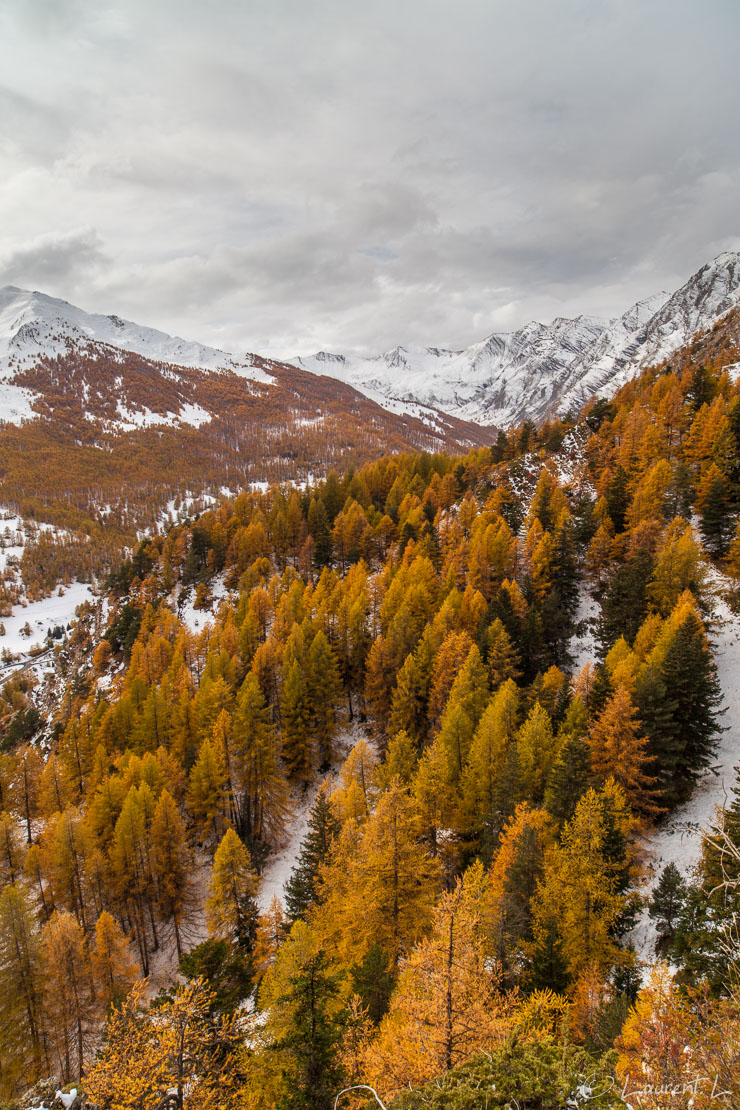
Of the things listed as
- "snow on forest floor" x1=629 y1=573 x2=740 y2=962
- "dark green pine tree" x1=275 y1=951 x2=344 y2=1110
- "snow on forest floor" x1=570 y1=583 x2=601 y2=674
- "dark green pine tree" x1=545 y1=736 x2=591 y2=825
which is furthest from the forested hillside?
"snow on forest floor" x1=629 y1=573 x2=740 y2=962

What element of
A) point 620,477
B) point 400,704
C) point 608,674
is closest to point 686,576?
point 608,674

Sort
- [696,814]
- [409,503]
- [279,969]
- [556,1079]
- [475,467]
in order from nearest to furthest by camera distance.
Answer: [556,1079]
[279,969]
[696,814]
[409,503]
[475,467]

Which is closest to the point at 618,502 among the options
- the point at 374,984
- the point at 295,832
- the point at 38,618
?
the point at 295,832

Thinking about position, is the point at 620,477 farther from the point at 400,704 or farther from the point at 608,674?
the point at 400,704

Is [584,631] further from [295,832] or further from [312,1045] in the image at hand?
[312,1045]

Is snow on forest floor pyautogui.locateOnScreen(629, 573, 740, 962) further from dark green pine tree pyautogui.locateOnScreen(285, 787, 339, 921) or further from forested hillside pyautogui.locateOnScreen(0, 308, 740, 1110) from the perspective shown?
dark green pine tree pyautogui.locateOnScreen(285, 787, 339, 921)
